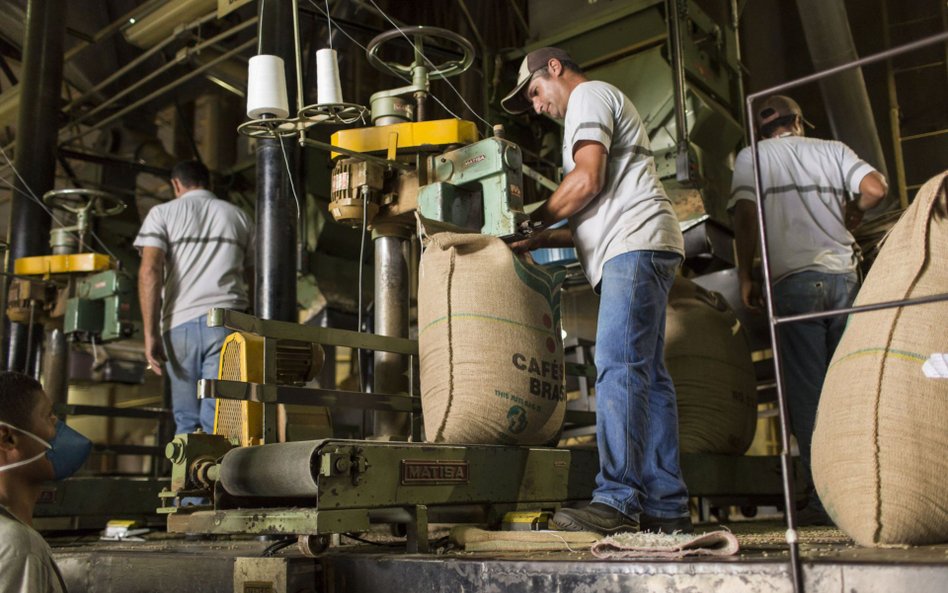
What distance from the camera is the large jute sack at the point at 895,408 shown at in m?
1.87

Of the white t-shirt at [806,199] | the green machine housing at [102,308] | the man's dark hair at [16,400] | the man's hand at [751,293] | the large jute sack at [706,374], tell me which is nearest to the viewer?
the man's dark hair at [16,400]

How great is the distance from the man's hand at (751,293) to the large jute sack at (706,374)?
0.12 metres

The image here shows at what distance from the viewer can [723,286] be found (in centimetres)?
430

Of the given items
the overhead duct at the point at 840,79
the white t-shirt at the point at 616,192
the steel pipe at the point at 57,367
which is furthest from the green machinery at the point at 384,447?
the overhead duct at the point at 840,79

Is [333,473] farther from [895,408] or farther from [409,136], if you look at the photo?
[409,136]

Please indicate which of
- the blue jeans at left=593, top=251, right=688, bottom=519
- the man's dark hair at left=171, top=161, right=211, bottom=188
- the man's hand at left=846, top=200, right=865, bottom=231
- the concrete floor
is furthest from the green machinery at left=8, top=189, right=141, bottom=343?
the man's hand at left=846, top=200, right=865, bottom=231

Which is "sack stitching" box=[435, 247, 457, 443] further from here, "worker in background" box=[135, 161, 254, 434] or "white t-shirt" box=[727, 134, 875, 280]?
"worker in background" box=[135, 161, 254, 434]

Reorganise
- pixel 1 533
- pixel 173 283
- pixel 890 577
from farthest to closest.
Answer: pixel 173 283 → pixel 1 533 → pixel 890 577

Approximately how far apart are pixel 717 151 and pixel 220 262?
2858 mm

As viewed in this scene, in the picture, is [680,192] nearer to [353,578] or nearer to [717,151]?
[717,151]

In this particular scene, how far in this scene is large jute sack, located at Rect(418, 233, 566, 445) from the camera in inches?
100

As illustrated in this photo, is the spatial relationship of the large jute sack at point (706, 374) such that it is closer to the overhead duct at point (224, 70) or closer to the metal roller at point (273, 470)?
the metal roller at point (273, 470)

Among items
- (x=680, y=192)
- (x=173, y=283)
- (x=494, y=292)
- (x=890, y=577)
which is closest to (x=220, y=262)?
(x=173, y=283)

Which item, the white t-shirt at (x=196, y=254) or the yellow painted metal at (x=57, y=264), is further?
the yellow painted metal at (x=57, y=264)
